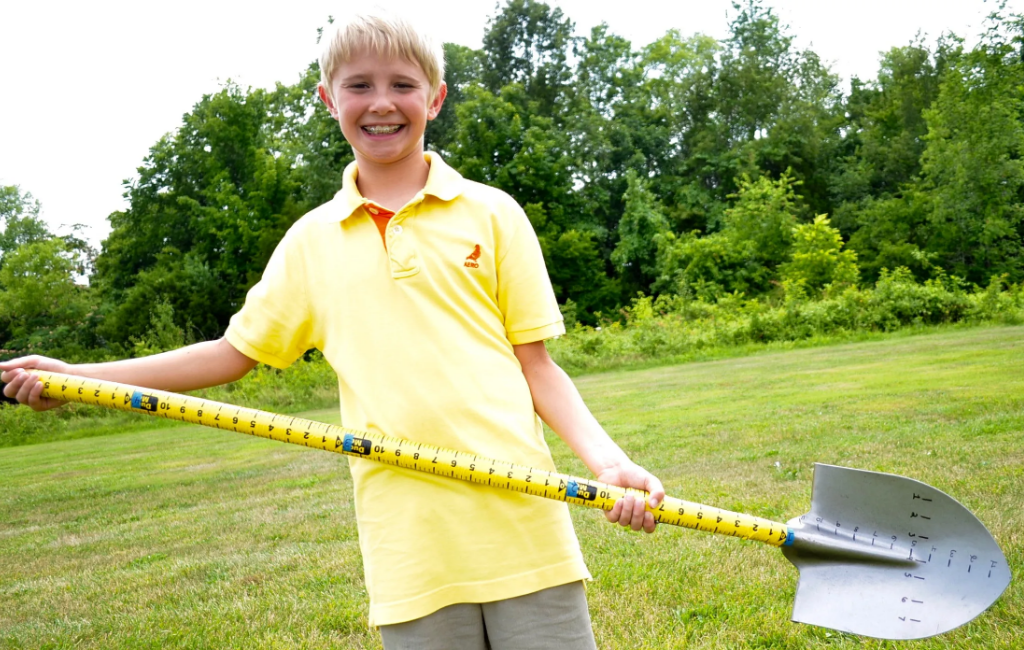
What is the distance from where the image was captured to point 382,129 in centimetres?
204

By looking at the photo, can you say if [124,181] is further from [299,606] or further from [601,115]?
[299,606]

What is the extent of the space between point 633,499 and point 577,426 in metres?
0.20

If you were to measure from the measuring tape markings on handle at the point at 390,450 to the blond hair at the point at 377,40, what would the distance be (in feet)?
2.56

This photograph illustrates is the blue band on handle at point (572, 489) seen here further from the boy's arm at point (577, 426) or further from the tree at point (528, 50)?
the tree at point (528, 50)

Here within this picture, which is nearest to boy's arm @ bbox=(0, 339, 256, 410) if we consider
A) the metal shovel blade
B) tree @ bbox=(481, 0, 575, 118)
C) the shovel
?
the shovel

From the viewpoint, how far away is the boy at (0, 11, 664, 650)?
1902 millimetres

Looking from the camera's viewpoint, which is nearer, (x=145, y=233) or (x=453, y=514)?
(x=453, y=514)

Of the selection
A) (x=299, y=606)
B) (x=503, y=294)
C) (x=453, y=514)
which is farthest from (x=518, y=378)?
(x=299, y=606)

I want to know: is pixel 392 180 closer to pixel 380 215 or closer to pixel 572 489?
pixel 380 215

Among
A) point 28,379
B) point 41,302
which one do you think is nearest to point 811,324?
point 28,379

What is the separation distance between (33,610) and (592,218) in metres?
31.8

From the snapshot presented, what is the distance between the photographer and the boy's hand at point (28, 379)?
7.00 ft

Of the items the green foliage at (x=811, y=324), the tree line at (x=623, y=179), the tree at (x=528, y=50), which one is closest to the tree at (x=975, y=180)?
the tree line at (x=623, y=179)

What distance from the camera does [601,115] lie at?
126 ft
